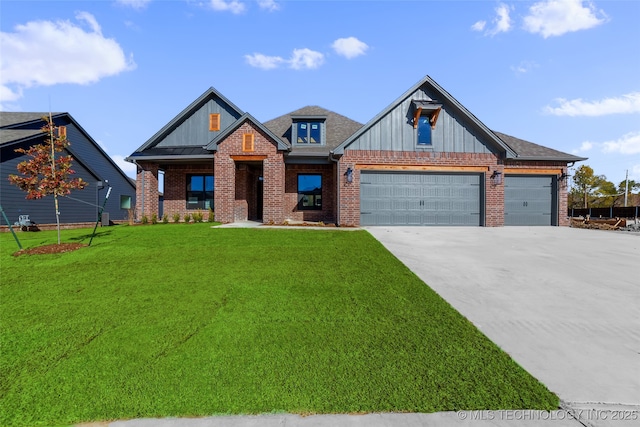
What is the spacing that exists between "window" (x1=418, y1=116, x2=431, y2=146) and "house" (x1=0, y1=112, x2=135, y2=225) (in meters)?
14.9

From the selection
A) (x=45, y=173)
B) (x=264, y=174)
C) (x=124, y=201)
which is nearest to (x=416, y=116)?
(x=264, y=174)

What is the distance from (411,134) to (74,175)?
21243 millimetres

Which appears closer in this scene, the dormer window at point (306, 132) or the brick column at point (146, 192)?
the dormer window at point (306, 132)

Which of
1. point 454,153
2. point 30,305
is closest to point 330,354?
point 30,305

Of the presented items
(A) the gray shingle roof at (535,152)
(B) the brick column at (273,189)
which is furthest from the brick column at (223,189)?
(A) the gray shingle roof at (535,152)

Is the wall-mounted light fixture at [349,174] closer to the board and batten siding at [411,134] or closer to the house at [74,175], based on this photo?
the board and batten siding at [411,134]

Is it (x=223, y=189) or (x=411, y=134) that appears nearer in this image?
(x=411, y=134)

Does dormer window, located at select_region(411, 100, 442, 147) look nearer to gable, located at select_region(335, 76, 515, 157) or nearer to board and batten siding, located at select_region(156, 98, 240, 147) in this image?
gable, located at select_region(335, 76, 515, 157)

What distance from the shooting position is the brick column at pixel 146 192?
16.0 meters

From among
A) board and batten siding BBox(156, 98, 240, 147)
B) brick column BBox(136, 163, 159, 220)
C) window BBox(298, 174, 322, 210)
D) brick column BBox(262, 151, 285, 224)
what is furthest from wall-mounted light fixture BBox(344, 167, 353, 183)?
brick column BBox(136, 163, 159, 220)

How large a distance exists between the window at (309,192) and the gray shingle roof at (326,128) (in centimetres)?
169

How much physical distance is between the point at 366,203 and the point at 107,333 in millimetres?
11582

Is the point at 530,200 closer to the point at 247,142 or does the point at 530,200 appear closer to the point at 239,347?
the point at 247,142

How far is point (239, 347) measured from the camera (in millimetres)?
3088
